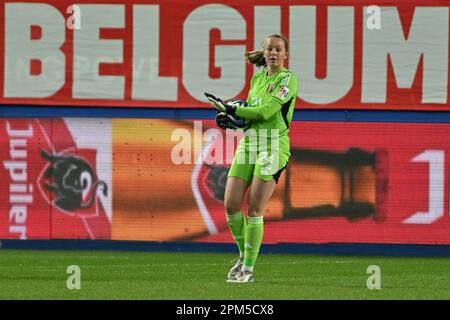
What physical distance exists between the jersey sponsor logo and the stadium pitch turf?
1609 millimetres

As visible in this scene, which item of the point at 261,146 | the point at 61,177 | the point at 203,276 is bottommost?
the point at 203,276

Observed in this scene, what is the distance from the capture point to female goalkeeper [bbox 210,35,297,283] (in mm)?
10281

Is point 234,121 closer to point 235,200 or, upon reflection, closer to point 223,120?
point 223,120

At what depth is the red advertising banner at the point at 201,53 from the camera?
15250 millimetres

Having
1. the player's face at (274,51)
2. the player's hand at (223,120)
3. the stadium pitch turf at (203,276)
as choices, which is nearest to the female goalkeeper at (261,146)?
the player's face at (274,51)

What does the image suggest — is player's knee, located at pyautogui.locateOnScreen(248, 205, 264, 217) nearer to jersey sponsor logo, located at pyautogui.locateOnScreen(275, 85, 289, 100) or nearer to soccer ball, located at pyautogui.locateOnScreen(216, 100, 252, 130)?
soccer ball, located at pyautogui.locateOnScreen(216, 100, 252, 130)

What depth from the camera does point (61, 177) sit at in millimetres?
15453

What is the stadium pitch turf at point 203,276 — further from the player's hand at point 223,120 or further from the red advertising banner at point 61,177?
the player's hand at point 223,120

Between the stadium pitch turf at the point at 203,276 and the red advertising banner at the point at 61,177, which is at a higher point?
the red advertising banner at the point at 61,177

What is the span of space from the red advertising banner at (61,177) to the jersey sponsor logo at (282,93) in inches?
215

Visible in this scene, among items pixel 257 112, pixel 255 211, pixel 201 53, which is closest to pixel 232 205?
pixel 255 211

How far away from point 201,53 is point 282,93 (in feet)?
17.1

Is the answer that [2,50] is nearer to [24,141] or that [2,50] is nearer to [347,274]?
[24,141]
